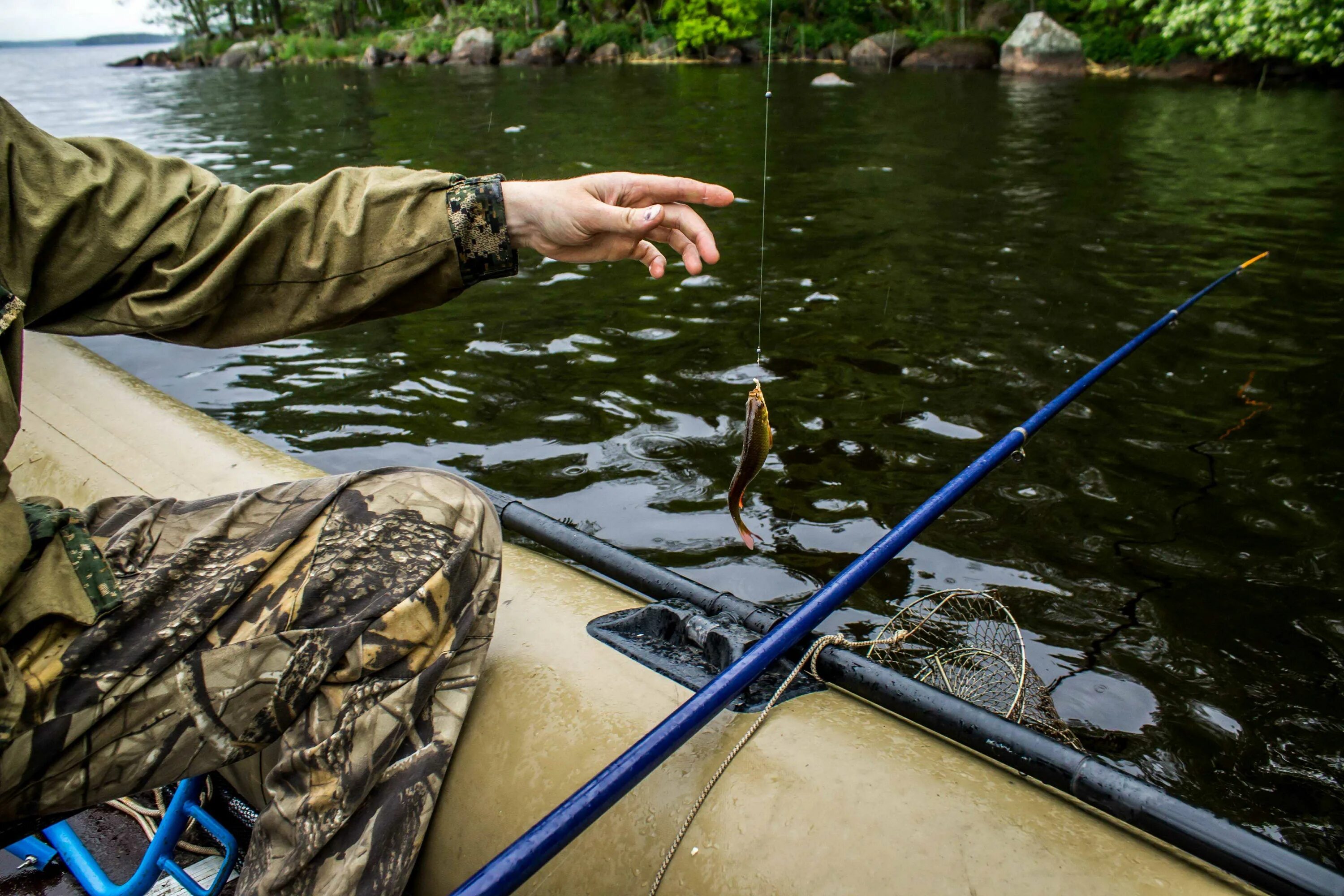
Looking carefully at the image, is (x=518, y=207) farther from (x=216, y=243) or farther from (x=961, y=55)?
(x=961, y=55)

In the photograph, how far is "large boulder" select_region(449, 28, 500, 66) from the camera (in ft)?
127

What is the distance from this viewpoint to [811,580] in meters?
3.63

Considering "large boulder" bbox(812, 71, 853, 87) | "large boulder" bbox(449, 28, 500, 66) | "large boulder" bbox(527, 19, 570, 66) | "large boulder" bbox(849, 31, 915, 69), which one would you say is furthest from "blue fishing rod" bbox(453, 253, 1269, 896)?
"large boulder" bbox(449, 28, 500, 66)

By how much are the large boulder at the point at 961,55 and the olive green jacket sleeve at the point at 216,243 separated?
30.4 metres

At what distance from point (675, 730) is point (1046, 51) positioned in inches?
1170

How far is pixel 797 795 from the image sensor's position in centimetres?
167

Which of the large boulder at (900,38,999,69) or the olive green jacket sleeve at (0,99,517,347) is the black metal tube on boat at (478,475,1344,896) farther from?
the large boulder at (900,38,999,69)

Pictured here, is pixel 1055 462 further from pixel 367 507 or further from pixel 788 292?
pixel 367 507

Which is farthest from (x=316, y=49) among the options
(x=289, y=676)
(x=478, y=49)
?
(x=289, y=676)

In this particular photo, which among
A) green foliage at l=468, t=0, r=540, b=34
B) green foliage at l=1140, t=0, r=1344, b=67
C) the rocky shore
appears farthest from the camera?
green foliage at l=468, t=0, r=540, b=34

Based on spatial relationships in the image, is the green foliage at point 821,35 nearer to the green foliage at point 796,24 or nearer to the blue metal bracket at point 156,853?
the green foliage at point 796,24

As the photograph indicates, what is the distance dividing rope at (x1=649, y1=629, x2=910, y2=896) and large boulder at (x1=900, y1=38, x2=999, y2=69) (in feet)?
99.8

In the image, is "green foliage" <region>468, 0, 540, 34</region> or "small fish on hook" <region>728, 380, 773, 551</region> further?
"green foliage" <region>468, 0, 540, 34</region>

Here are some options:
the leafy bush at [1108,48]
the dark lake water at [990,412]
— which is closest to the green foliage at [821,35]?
the leafy bush at [1108,48]
